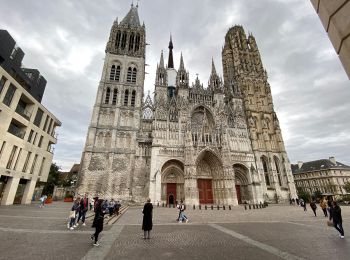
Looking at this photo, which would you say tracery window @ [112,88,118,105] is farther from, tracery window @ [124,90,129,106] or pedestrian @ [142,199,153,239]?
pedestrian @ [142,199,153,239]

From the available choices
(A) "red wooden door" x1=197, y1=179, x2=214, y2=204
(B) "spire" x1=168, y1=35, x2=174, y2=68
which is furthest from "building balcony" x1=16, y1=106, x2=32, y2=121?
(B) "spire" x1=168, y1=35, x2=174, y2=68

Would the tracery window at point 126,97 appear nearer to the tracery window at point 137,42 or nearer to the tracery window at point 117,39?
the tracery window at point 137,42

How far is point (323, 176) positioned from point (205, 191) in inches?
1752

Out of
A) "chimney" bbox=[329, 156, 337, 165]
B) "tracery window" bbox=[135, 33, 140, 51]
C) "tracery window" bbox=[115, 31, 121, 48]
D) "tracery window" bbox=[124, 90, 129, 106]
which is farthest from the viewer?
"chimney" bbox=[329, 156, 337, 165]

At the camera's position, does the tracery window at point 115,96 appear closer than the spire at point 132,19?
Yes

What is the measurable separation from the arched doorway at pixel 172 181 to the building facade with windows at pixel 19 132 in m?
17.0

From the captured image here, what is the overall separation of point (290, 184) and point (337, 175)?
30752 millimetres

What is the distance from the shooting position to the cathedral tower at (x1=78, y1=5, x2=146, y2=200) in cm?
2722

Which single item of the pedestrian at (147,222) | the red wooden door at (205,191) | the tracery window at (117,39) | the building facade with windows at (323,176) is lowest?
the pedestrian at (147,222)

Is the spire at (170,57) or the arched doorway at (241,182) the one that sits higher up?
the spire at (170,57)

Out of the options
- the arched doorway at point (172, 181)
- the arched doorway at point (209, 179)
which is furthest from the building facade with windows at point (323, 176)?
the arched doorway at point (172, 181)

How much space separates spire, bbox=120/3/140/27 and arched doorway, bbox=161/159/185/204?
31.6 metres

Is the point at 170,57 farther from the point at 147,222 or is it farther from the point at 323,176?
the point at 323,176

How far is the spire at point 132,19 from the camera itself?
135ft
